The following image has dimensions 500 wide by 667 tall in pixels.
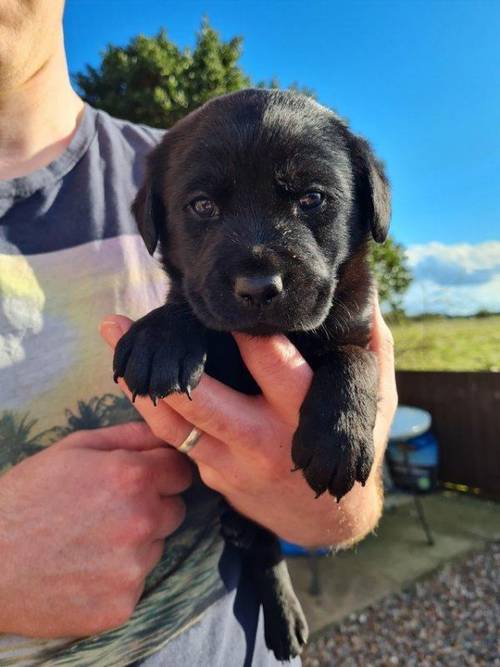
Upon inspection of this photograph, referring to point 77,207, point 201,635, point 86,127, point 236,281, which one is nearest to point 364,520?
point 201,635

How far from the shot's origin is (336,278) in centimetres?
149

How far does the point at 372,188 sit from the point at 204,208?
1.48 ft

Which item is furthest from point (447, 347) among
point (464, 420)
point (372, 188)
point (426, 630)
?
point (372, 188)

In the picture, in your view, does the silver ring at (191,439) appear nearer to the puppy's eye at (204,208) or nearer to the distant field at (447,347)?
the puppy's eye at (204,208)

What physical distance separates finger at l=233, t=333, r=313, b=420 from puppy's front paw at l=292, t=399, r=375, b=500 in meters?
0.06

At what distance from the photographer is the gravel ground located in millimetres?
4527

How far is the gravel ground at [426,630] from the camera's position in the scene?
4.53 m

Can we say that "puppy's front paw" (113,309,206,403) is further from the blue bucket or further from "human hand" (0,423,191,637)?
→ the blue bucket

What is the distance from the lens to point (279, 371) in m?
1.24

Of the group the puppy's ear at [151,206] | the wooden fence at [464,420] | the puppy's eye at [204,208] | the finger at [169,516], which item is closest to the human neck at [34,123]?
the puppy's ear at [151,206]

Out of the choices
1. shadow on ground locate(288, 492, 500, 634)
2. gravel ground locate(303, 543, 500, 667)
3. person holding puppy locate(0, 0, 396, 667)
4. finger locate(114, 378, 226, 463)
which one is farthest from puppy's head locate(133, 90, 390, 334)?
gravel ground locate(303, 543, 500, 667)

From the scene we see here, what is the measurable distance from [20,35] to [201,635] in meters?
1.56

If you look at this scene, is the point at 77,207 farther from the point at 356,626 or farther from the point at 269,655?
the point at 356,626

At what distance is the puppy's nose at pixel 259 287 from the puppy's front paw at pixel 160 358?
19 centimetres
